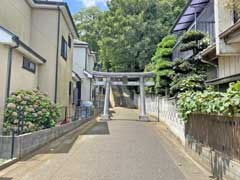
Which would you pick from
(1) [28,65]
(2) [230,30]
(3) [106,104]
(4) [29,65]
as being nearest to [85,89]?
(3) [106,104]

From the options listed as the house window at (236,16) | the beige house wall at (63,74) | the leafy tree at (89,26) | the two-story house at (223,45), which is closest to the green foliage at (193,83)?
the two-story house at (223,45)

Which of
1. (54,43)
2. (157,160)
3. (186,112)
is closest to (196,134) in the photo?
(186,112)

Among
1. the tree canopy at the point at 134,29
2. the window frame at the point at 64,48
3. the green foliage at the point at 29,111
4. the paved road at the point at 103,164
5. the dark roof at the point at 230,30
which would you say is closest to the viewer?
the paved road at the point at 103,164

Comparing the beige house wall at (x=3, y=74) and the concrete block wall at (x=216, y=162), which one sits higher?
the beige house wall at (x=3, y=74)

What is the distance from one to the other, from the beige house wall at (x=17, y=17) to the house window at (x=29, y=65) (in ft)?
5.09

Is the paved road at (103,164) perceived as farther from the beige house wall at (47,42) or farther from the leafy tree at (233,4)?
the beige house wall at (47,42)

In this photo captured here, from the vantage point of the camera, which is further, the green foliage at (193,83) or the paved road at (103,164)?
the green foliage at (193,83)

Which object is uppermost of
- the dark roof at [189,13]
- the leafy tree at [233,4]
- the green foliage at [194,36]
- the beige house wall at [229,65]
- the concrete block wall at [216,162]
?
the dark roof at [189,13]

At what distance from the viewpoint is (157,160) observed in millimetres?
7414

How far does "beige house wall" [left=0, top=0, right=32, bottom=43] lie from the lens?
11086mm

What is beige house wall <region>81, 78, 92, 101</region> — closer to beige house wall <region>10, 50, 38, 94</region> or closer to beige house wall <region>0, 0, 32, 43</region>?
beige house wall <region>0, 0, 32, 43</region>

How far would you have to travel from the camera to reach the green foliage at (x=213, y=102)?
4.80m

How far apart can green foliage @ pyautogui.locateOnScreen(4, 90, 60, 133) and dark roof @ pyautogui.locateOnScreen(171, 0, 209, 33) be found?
31.2ft

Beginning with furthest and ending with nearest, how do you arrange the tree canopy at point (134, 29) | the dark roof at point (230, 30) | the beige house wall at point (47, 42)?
the tree canopy at point (134, 29) → the beige house wall at point (47, 42) → the dark roof at point (230, 30)
